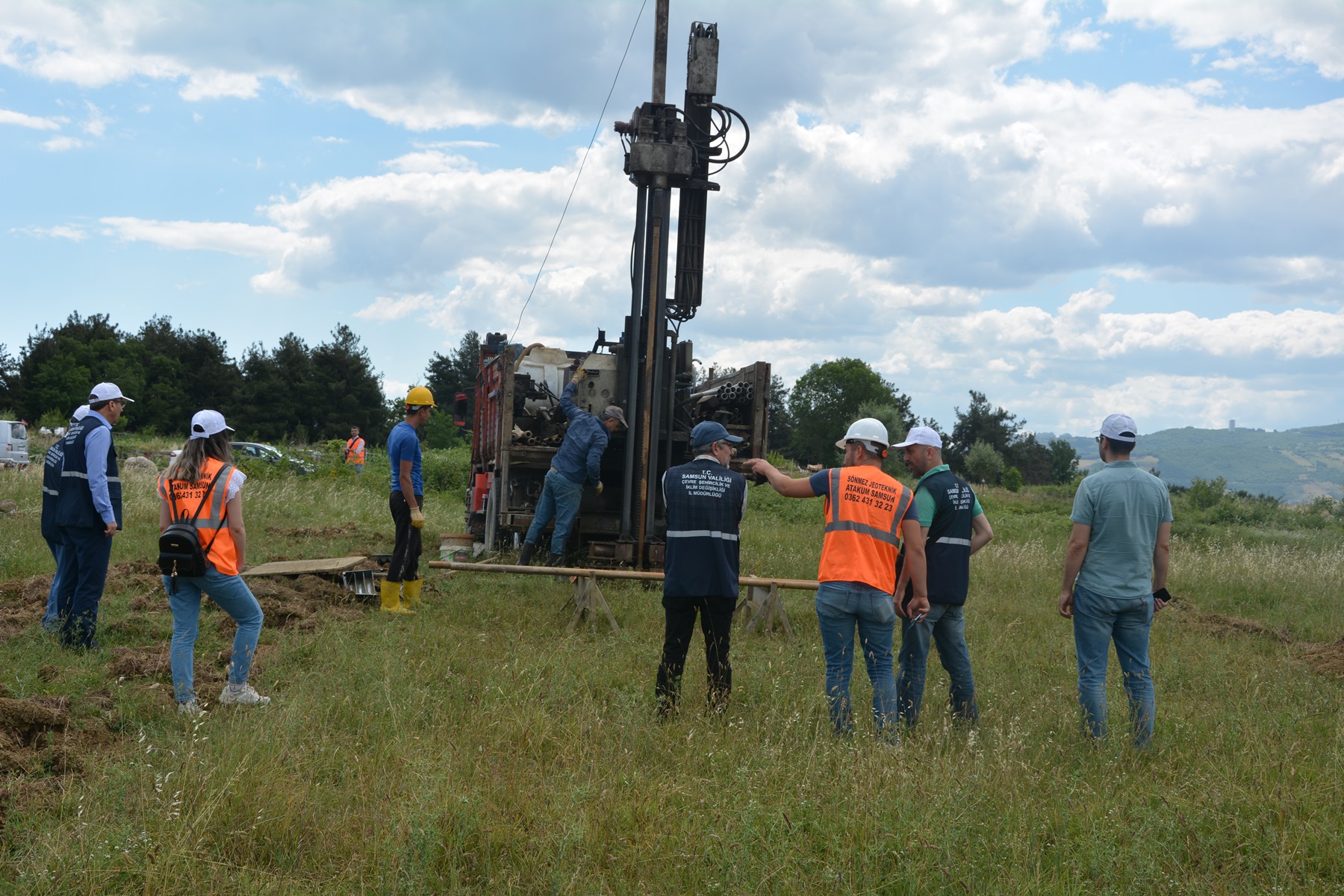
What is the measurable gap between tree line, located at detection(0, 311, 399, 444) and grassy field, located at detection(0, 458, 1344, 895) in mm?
47439

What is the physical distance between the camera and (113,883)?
3.30m

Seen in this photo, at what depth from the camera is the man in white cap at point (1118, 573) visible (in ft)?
17.6

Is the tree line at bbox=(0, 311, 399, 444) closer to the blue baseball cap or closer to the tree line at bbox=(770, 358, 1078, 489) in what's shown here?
the tree line at bbox=(770, 358, 1078, 489)

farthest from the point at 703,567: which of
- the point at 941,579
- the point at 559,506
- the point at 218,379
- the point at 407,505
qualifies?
the point at 218,379

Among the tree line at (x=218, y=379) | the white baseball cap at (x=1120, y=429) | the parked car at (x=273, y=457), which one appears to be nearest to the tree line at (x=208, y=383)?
the tree line at (x=218, y=379)

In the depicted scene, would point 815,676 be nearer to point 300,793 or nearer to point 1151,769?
point 1151,769

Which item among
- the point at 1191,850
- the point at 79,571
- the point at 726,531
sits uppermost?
the point at 726,531

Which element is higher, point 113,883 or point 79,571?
point 79,571

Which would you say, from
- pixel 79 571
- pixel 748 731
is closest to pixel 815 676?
pixel 748 731

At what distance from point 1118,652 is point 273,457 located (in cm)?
2359

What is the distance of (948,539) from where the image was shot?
221 inches

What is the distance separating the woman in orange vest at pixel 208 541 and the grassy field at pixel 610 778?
0.78 ft

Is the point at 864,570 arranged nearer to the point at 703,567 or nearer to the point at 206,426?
the point at 703,567

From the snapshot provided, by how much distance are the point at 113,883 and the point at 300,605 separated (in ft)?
16.9
